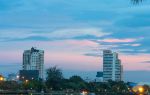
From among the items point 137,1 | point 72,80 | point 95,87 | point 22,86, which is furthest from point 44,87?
point 137,1

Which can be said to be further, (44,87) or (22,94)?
(44,87)

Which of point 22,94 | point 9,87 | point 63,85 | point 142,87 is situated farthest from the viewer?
point 63,85

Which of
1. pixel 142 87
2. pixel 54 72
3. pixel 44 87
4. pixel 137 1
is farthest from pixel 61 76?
pixel 137 1

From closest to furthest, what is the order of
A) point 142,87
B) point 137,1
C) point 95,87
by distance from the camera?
point 137,1, point 142,87, point 95,87

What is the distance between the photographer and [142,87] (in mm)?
117375

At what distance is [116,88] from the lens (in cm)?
18162

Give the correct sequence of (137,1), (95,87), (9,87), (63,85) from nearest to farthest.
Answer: (137,1) < (9,87) < (63,85) < (95,87)

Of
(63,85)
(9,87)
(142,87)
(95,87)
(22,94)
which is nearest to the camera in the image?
(22,94)

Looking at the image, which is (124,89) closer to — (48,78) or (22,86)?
(48,78)

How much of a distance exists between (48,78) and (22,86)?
62.9ft

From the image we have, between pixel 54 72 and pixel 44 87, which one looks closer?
pixel 44 87

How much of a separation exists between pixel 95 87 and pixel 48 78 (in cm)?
2500

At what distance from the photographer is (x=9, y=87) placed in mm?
146250

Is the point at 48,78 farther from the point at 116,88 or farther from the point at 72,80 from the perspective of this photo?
the point at 116,88
